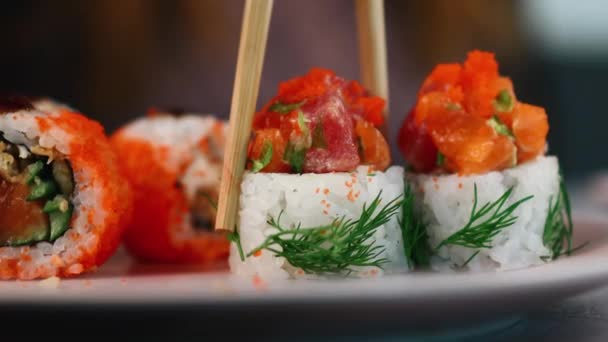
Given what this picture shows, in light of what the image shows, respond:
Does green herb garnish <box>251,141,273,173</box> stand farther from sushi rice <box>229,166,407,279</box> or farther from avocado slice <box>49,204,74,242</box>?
avocado slice <box>49,204,74,242</box>

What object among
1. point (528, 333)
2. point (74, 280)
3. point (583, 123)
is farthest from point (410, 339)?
point (583, 123)

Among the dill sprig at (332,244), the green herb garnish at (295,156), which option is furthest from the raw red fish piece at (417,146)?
the green herb garnish at (295,156)

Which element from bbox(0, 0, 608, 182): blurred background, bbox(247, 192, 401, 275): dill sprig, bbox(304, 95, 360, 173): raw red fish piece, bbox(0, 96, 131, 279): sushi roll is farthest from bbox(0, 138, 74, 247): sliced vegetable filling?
bbox(0, 0, 608, 182): blurred background

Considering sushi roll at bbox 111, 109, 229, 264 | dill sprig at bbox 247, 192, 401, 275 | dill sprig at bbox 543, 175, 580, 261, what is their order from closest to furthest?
1. dill sprig at bbox 247, 192, 401, 275
2. dill sprig at bbox 543, 175, 580, 261
3. sushi roll at bbox 111, 109, 229, 264

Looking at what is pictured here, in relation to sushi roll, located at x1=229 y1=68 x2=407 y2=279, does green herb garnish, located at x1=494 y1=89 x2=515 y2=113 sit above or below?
above

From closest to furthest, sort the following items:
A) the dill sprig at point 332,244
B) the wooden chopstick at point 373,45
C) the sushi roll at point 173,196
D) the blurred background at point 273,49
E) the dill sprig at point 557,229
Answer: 1. the dill sprig at point 332,244
2. the dill sprig at point 557,229
3. the wooden chopstick at point 373,45
4. the sushi roll at point 173,196
5. the blurred background at point 273,49

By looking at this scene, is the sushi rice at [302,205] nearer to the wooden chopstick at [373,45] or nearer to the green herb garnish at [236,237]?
the green herb garnish at [236,237]
